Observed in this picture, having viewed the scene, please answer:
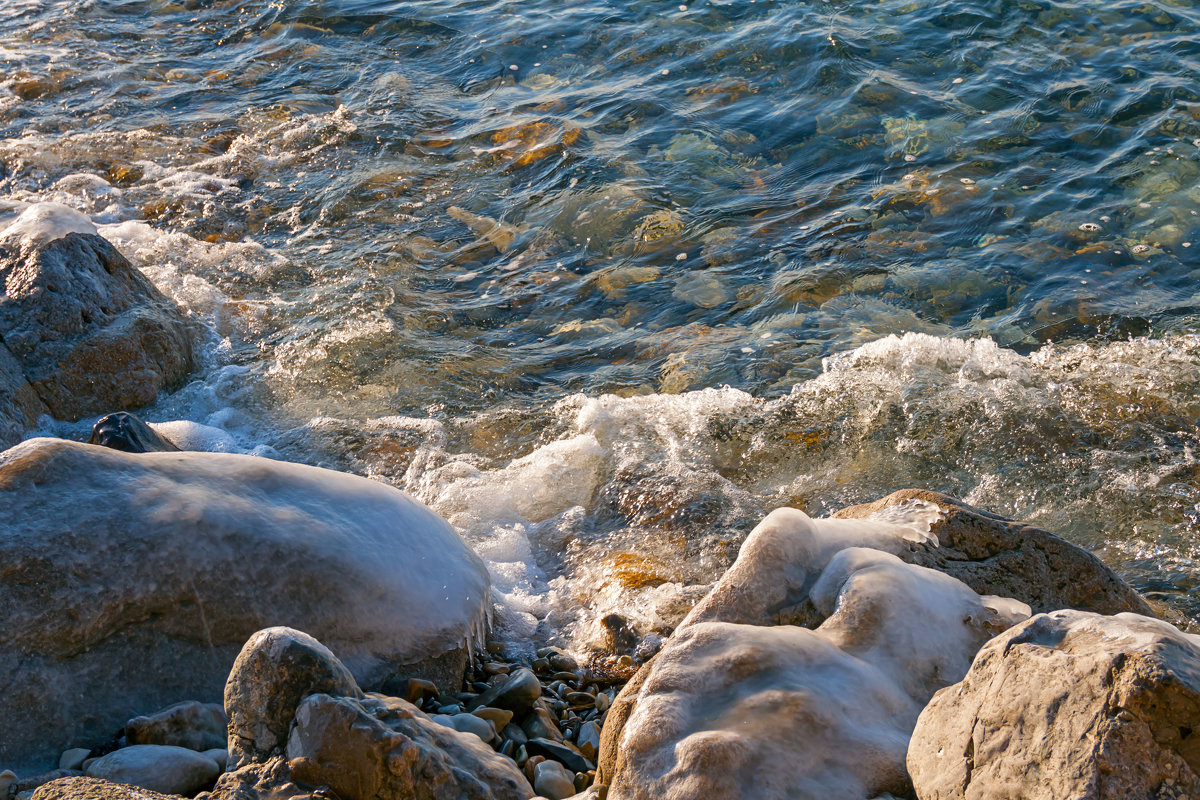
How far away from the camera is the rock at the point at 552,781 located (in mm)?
2797

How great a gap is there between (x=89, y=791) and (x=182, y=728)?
1.88 ft

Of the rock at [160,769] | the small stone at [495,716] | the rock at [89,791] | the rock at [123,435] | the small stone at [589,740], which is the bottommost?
the small stone at [589,740]

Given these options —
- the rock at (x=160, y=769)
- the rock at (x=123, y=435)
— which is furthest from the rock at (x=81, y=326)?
the rock at (x=160, y=769)

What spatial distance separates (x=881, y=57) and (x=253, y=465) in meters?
6.98

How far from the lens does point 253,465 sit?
353cm

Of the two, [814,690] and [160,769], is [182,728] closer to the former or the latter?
[160,769]

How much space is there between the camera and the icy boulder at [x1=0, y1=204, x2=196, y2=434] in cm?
512

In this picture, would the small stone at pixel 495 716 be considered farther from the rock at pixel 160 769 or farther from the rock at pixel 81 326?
→ the rock at pixel 81 326

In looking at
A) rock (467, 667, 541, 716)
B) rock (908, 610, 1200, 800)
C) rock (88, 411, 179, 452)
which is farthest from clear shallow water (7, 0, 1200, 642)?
rock (908, 610, 1200, 800)

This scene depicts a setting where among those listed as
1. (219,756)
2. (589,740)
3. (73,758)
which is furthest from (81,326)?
(589,740)

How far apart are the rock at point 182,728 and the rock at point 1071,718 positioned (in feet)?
6.53

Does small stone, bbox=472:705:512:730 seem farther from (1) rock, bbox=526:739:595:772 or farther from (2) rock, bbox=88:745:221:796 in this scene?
(2) rock, bbox=88:745:221:796

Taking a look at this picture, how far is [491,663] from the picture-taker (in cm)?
358

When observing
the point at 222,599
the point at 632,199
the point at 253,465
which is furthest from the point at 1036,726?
the point at 632,199
